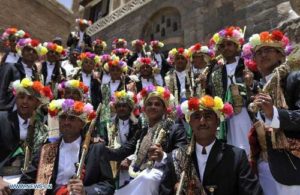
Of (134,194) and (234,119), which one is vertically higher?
(234,119)

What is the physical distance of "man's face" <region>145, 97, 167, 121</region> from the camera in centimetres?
525

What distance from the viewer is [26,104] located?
5.63 metres

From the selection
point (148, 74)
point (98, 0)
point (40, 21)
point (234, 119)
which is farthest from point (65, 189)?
point (98, 0)

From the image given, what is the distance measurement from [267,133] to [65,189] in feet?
7.19

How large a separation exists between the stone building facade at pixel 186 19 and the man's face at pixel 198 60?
299 cm

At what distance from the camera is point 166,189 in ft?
12.9

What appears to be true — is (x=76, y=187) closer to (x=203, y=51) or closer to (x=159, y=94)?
(x=159, y=94)

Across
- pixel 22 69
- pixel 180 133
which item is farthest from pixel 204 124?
pixel 22 69

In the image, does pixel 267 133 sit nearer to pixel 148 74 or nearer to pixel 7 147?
pixel 7 147

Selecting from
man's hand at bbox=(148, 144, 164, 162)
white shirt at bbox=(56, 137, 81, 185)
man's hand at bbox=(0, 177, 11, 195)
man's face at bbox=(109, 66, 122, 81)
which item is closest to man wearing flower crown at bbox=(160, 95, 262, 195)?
man's hand at bbox=(148, 144, 164, 162)

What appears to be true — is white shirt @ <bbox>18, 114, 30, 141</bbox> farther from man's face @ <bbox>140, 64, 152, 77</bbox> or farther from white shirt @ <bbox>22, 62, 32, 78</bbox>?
man's face @ <bbox>140, 64, 152, 77</bbox>

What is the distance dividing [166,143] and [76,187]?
135 centimetres

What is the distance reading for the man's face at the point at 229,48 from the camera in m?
5.78

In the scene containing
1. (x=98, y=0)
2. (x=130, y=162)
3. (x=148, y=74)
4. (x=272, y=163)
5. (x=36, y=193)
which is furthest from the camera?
(x=98, y=0)
